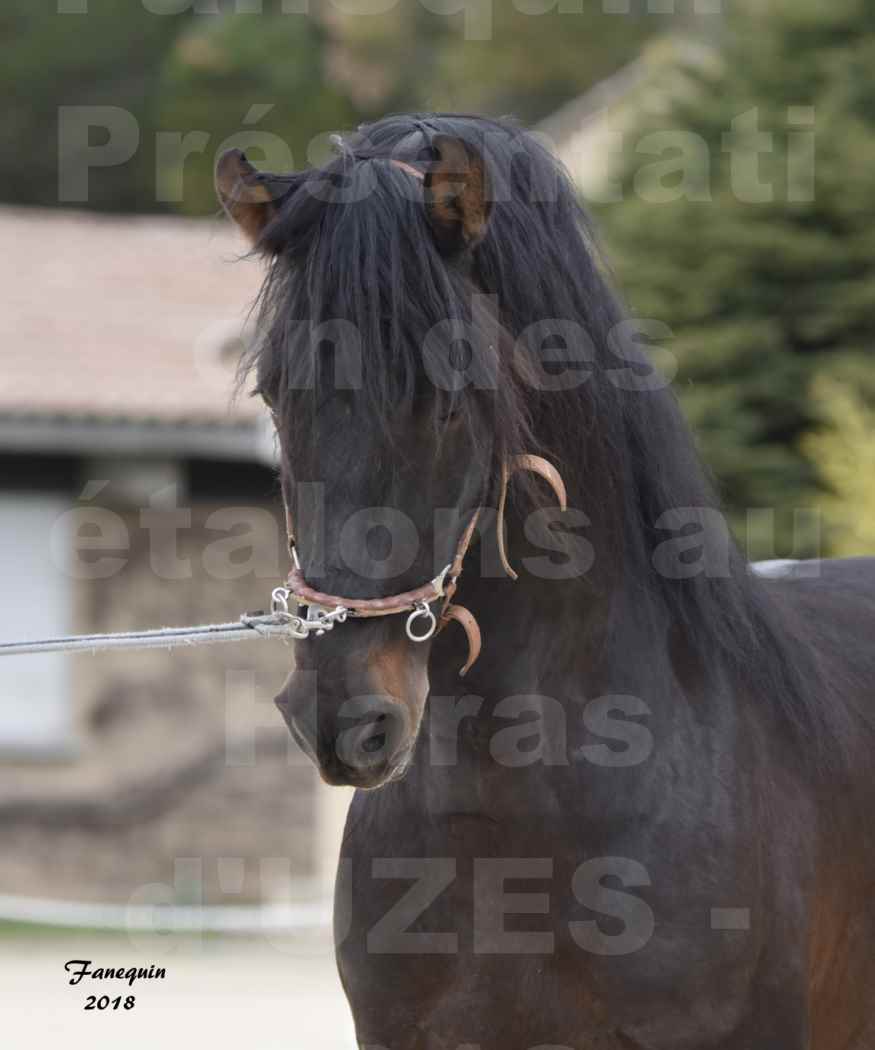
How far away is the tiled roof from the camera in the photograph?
1146 cm

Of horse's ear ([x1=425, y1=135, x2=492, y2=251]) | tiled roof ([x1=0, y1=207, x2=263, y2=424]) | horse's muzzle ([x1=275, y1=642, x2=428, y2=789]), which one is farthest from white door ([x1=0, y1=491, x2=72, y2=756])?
horse's muzzle ([x1=275, y1=642, x2=428, y2=789])

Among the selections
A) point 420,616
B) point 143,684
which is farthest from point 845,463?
point 420,616

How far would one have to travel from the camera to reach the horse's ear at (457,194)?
101 inches

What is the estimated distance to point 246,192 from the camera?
2730 mm

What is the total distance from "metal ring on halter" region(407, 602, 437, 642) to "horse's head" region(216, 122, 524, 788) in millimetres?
14

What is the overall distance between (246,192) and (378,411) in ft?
1.70

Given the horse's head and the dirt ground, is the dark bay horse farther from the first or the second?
the dirt ground

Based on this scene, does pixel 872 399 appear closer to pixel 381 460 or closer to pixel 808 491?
pixel 808 491

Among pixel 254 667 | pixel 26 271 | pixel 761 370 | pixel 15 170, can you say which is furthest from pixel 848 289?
pixel 15 170

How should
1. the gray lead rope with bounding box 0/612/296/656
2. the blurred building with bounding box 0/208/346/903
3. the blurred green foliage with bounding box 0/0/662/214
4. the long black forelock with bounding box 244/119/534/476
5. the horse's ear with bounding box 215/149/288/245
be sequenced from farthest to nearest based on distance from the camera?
the blurred green foliage with bounding box 0/0/662/214 < the blurred building with bounding box 0/208/346/903 < the gray lead rope with bounding box 0/612/296/656 < the horse's ear with bounding box 215/149/288/245 < the long black forelock with bounding box 244/119/534/476

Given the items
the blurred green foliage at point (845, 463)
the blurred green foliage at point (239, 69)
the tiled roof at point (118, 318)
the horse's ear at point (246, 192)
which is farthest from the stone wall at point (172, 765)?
the blurred green foliage at point (239, 69)

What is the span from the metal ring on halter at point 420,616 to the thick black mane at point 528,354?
0.26 metres

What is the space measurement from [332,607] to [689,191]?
1058 centimetres

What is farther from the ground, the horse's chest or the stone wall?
the horse's chest
